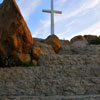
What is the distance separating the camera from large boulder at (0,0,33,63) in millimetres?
5902

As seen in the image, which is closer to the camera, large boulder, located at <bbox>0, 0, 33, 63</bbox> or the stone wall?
the stone wall

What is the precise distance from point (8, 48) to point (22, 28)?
0.85m

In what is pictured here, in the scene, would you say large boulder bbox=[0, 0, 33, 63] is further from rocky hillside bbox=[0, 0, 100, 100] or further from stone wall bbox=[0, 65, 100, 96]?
stone wall bbox=[0, 65, 100, 96]

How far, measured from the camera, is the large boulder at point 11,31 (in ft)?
19.4

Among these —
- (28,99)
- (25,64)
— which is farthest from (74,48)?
(28,99)

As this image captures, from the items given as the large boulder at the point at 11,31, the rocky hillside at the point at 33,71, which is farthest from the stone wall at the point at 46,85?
the large boulder at the point at 11,31

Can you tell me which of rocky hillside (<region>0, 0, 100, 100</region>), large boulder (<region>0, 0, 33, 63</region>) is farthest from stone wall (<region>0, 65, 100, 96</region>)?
large boulder (<region>0, 0, 33, 63</region>)

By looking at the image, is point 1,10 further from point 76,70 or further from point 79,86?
point 79,86

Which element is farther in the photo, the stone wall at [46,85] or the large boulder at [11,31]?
the large boulder at [11,31]

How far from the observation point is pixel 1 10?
20.9 ft

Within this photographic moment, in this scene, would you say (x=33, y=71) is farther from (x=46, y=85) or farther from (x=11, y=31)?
(x=11, y=31)

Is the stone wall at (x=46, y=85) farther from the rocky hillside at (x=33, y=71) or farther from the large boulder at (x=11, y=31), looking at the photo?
the large boulder at (x=11, y=31)

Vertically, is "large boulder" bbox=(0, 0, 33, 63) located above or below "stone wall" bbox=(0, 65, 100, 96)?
above

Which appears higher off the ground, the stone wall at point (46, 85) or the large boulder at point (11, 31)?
the large boulder at point (11, 31)
